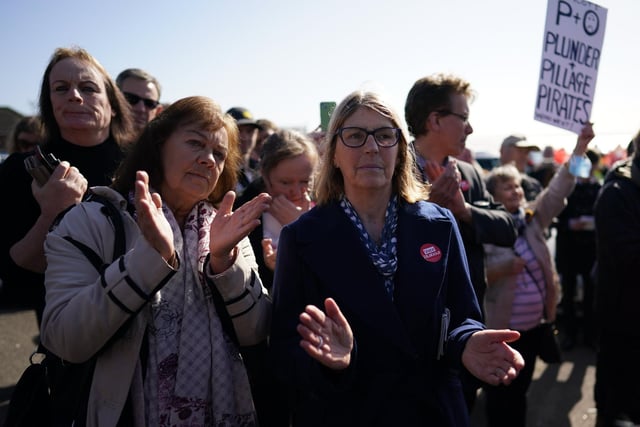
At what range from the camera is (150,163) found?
209 centimetres

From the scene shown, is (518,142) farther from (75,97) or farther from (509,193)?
(75,97)

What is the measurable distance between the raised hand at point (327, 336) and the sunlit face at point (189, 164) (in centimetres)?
73

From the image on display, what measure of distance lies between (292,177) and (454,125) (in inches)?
36.9

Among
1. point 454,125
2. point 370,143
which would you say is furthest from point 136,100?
point 370,143

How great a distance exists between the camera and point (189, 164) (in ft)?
6.69

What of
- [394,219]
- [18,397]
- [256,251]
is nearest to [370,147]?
[394,219]

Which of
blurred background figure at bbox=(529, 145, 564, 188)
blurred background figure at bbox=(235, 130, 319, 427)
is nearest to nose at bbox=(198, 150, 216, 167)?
blurred background figure at bbox=(235, 130, 319, 427)

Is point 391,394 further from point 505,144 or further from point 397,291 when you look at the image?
point 505,144

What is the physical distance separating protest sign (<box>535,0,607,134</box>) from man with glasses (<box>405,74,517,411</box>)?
1.11 meters

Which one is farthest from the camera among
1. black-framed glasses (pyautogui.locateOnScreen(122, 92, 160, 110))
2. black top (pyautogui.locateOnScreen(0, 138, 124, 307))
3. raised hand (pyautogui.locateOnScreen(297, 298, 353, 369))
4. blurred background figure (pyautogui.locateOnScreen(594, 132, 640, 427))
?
black-framed glasses (pyautogui.locateOnScreen(122, 92, 160, 110))

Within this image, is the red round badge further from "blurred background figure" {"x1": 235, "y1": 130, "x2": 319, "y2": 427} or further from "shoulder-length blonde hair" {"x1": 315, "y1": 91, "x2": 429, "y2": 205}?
"blurred background figure" {"x1": 235, "y1": 130, "x2": 319, "y2": 427}

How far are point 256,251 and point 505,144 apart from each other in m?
5.20

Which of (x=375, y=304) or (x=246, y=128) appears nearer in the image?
(x=375, y=304)

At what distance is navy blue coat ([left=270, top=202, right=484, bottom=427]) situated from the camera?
1772 mm
